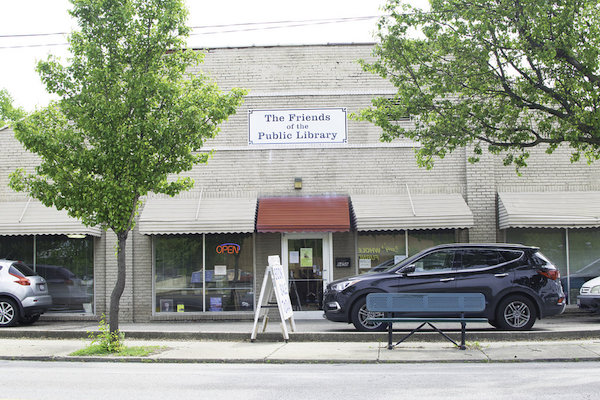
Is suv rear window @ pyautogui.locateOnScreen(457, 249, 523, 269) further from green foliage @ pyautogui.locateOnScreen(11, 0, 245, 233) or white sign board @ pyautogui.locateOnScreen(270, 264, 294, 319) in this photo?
green foliage @ pyautogui.locateOnScreen(11, 0, 245, 233)

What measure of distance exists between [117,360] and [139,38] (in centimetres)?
552

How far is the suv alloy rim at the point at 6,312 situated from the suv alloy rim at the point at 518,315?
1100 cm

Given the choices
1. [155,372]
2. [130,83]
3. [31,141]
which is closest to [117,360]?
[155,372]

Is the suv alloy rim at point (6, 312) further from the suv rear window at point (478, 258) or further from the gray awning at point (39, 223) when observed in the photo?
the suv rear window at point (478, 258)

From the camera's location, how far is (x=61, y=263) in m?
17.2

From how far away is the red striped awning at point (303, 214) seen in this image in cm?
1559

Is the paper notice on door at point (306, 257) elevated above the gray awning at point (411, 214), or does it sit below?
below

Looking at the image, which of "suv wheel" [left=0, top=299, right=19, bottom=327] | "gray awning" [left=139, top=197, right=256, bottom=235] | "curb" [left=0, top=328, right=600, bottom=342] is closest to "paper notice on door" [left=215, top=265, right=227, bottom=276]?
"gray awning" [left=139, top=197, right=256, bottom=235]

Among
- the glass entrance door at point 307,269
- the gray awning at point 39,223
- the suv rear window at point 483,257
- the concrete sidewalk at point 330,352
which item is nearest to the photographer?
the concrete sidewalk at point 330,352

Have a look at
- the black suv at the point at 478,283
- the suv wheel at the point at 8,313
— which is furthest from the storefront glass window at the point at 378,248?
the suv wheel at the point at 8,313

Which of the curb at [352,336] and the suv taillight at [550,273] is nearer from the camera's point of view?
the curb at [352,336]

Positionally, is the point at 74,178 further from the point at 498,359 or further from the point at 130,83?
the point at 498,359

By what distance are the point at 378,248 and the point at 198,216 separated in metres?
4.53

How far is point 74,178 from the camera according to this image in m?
11.5
